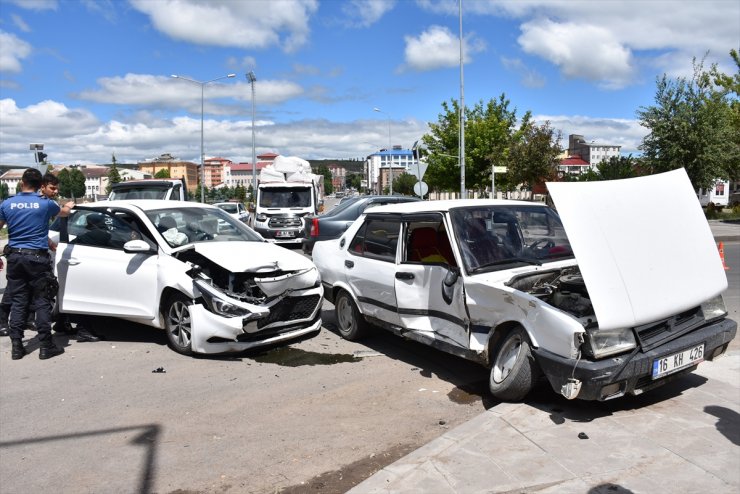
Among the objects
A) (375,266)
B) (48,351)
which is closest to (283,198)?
(48,351)

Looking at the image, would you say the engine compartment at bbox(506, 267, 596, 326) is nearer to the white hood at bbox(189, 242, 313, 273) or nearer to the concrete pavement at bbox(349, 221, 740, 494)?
the concrete pavement at bbox(349, 221, 740, 494)

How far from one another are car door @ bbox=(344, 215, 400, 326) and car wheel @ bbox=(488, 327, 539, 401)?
147 centimetres

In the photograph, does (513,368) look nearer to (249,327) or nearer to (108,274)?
(249,327)

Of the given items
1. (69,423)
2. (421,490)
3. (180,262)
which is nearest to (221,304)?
(180,262)

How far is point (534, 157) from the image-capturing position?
3384 cm

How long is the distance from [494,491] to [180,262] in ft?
14.4

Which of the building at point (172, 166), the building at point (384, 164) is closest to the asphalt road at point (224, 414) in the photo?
the building at point (172, 166)

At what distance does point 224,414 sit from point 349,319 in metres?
2.41

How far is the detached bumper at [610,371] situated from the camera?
379 cm

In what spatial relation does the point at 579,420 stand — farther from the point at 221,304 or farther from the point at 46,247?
the point at 46,247

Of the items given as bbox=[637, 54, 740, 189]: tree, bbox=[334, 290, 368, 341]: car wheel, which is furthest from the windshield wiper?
bbox=[637, 54, 740, 189]: tree

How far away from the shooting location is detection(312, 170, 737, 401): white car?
389 centimetres

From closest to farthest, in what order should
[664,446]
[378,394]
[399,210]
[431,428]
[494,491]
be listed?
1. [494,491]
2. [664,446]
3. [431,428]
4. [378,394]
5. [399,210]

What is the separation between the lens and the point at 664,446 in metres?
3.61
